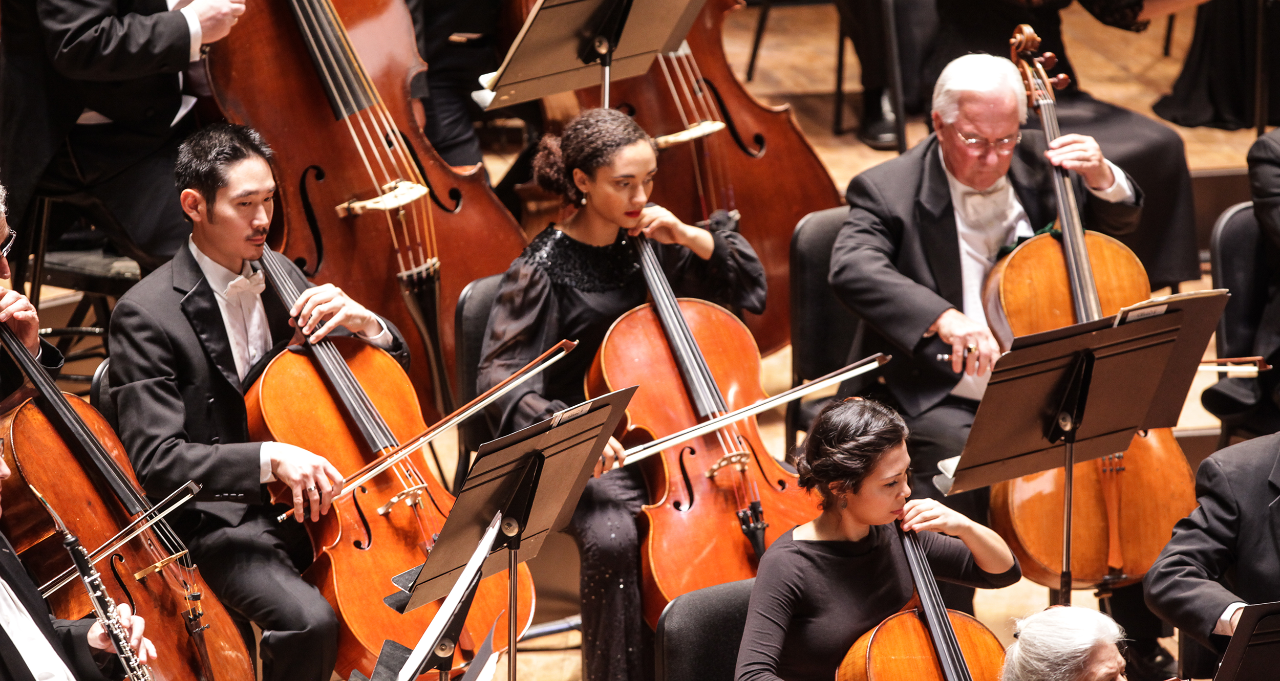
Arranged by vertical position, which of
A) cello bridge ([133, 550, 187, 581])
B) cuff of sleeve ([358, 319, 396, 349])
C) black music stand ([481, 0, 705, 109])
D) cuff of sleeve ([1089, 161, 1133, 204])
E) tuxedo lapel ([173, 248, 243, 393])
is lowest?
cuff of sleeve ([1089, 161, 1133, 204])

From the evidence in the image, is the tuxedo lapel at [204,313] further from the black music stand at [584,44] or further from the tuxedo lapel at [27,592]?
the black music stand at [584,44]

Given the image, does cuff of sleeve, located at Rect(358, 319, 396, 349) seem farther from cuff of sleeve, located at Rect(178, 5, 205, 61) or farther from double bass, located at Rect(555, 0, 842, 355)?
double bass, located at Rect(555, 0, 842, 355)

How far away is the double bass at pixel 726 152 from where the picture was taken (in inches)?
134

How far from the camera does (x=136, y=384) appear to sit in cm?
224

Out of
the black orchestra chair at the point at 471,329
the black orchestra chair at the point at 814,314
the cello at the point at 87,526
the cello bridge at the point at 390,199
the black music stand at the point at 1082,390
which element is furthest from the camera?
the black orchestra chair at the point at 814,314

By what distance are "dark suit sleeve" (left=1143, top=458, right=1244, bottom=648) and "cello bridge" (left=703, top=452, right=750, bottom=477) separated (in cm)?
74

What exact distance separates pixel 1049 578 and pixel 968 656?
55 centimetres

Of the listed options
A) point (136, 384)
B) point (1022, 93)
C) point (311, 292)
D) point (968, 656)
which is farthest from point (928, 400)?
point (136, 384)

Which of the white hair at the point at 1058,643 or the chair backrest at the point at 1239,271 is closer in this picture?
the white hair at the point at 1058,643

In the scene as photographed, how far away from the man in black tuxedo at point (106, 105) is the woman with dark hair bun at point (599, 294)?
78cm

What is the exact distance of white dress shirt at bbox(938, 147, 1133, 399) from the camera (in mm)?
2887

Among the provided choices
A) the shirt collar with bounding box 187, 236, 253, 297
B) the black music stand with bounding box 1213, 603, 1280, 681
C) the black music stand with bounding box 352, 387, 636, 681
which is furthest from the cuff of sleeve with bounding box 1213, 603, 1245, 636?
the shirt collar with bounding box 187, 236, 253, 297

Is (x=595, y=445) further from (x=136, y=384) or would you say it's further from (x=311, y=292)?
(x=136, y=384)

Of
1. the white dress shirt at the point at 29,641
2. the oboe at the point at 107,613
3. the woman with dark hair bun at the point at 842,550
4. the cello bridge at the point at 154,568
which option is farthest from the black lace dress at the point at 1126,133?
the white dress shirt at the point at 29,641
